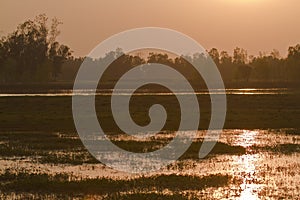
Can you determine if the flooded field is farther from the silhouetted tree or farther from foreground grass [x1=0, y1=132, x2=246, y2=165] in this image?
the silhouetted tree

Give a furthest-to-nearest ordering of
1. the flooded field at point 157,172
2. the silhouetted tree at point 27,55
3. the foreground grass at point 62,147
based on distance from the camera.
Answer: the silhouetted tree at point 27,55
the foreground grass at point 62,147
the flooded field at point 157,172

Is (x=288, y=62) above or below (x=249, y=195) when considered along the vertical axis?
above

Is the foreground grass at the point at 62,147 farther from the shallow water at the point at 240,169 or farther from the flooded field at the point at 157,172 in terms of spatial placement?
the shallow water at the point at 240,169

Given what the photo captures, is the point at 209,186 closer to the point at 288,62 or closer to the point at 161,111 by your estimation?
the point at 161,111

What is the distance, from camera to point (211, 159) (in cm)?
2734

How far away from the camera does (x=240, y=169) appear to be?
24.6 metres

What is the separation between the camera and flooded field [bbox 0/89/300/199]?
1973 cm

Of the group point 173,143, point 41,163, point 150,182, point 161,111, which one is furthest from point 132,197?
point 161,111

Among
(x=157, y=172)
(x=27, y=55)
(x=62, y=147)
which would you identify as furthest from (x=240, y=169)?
(x=27, y=55)

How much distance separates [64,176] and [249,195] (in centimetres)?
719

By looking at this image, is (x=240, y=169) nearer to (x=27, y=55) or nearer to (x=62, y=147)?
(x=62, y=147)

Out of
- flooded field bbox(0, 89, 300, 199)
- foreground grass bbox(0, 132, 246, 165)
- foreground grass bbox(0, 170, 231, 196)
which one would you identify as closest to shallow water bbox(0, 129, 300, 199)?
flooded field bbox(0, 89, 300, 199)

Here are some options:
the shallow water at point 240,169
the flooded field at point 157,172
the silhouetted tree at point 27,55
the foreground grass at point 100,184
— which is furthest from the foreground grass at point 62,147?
the silhouetted tree at point 27,55

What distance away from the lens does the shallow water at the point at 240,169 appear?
19.8 meters
